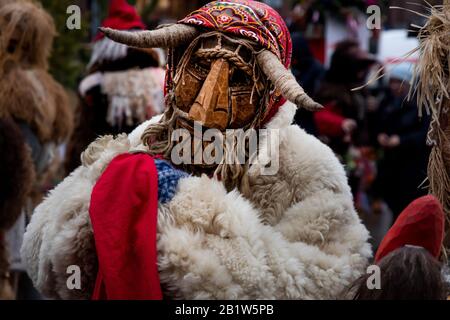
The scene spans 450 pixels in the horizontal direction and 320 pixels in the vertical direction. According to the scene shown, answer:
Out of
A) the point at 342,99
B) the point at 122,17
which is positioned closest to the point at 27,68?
the point at 122,17

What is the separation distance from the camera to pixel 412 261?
254cm

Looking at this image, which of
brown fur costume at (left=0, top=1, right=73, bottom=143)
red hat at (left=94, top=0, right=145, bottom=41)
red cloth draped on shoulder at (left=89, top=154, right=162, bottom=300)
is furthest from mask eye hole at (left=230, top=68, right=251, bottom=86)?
red hat at (left=94, top=0, right=145, bottom=41)

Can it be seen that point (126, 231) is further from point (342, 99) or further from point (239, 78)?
point (342, 99)

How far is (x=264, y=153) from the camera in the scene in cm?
296

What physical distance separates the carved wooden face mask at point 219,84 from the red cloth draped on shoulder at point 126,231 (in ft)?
0.99

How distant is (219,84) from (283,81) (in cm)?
24

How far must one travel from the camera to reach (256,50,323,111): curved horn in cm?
A: 272

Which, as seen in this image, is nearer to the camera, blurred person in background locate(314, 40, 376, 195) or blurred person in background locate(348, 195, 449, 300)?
blurred person in background locate(348, 195, 449, 300)

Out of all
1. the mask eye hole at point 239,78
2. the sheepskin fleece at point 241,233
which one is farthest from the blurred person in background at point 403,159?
the mask eye hole at point 239,78

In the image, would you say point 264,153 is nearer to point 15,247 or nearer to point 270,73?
point 270,73

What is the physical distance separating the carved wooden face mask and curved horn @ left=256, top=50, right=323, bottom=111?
7cm

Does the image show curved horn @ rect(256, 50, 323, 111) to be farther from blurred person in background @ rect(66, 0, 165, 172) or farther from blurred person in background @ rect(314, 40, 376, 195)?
blurred person in background @ rect(314, 40, 376, 195)
